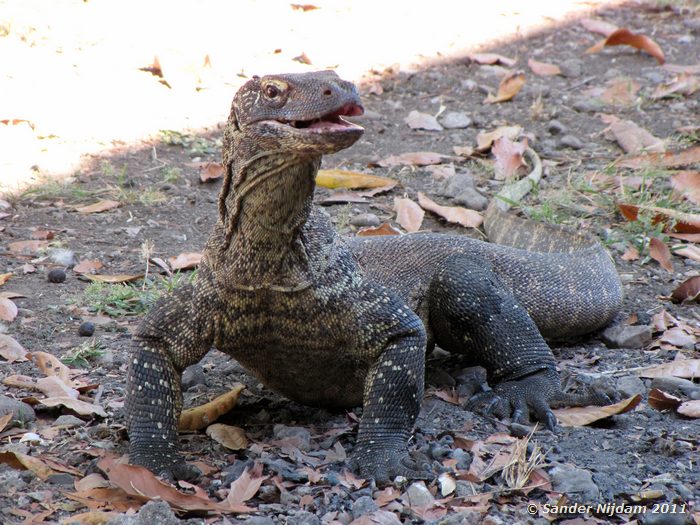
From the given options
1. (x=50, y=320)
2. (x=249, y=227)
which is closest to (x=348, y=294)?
(x=249, y=227)

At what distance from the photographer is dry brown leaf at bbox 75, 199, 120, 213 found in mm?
6602

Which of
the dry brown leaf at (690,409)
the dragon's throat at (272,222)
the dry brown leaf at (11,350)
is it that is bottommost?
the dry brown leaf at (11,350)

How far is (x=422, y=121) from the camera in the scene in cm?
851

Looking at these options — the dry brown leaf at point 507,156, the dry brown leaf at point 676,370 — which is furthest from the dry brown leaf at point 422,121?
the dry brown leaf at point 676,370

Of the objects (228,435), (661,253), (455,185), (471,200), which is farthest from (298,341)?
(455,185)

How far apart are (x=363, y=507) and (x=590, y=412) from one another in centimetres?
140

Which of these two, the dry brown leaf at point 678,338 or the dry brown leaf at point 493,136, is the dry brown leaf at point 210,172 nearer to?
the dry brown leaf at point 493,136

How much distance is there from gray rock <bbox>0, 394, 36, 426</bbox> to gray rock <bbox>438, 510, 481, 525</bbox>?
1851mm

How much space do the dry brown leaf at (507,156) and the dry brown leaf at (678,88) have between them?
1.99 meters

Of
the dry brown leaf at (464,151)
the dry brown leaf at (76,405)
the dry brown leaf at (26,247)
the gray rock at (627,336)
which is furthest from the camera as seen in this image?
the dry brown leaf at (464,151)

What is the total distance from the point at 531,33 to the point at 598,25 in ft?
2.68

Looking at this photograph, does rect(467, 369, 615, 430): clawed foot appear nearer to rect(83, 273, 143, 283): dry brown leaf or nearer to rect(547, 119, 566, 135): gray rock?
rect(83, 273, 143, 283): dry brown leaf

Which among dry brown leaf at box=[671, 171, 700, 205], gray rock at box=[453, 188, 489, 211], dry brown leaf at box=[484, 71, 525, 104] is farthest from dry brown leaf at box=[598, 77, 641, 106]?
gray rock at box=[453, 188, 489, 211]

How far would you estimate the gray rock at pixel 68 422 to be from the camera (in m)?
4.06
